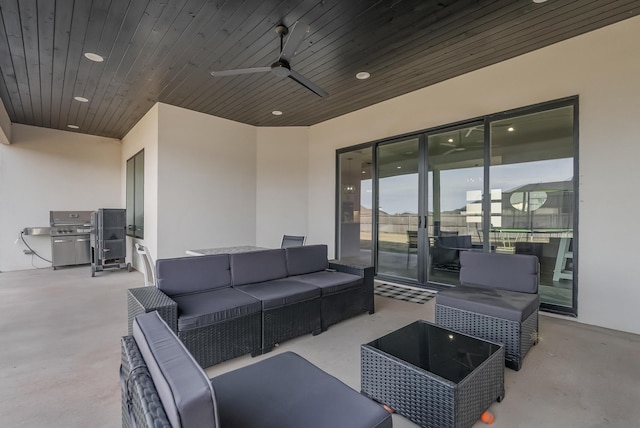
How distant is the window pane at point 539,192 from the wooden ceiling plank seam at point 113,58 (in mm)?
4380

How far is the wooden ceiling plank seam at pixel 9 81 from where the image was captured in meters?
3.33

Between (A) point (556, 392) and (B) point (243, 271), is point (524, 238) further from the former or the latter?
(B) point (243, 271)

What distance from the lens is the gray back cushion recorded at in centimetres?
288

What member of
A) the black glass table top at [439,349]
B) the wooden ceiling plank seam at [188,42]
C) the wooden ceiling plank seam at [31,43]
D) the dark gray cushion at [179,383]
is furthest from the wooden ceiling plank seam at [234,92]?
the dark gray cushion at [179,383]

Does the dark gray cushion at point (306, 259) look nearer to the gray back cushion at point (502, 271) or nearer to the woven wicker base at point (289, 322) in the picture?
the woven wicker base at point (289, 322)

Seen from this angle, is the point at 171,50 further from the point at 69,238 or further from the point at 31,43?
the point at 69,238

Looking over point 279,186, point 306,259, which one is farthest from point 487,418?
Answer: point 279,186

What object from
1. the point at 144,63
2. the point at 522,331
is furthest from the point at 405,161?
the point at 144,63

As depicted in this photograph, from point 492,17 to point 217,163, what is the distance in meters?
4.81

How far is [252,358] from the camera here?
2.53 m

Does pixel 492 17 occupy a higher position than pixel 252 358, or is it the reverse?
pixel 492 17

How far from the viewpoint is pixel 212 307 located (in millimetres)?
2414

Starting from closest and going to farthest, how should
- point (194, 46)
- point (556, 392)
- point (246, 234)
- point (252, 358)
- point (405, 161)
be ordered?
point (556, 392) → point (252, 358) → point (194, 46) → point (405, 161) → point (246, 234)

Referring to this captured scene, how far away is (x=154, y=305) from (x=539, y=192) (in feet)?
14.1
